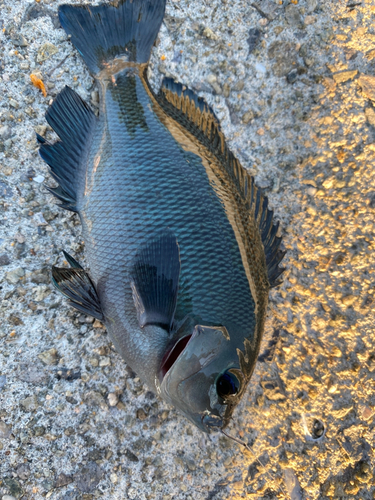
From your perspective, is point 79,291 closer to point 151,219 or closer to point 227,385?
point 151,219

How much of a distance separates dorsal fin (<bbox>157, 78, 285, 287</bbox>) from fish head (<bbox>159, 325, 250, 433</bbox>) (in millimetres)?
513

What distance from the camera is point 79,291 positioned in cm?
191

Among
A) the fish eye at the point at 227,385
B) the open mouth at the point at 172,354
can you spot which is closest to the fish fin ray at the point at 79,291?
the open mouth at the point at 172,354

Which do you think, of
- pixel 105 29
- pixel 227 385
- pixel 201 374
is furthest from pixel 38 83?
pixel 227 385

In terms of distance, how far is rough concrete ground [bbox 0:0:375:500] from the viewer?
2.09 metres

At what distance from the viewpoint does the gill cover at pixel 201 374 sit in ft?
5.05

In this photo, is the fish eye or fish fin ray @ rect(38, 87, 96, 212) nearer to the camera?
the fish eye

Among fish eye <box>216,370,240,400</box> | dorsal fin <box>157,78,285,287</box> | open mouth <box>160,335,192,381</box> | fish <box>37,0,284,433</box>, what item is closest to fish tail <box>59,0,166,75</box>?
fish <box>37,0,284,433</box>

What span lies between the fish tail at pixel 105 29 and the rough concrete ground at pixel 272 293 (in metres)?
0.23

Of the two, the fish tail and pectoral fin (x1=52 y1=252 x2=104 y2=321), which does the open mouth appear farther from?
the fish tail

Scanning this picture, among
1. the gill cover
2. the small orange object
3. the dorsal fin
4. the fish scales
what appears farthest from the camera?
the small orange object

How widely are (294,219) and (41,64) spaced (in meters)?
1.94

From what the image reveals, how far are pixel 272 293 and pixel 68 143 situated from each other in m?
1.56

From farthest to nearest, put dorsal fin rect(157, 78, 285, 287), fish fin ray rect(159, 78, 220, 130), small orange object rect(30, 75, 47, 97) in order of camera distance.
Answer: small orange object rect(30, 75, 47, 97), fish fin ray rect(159, 78, 220, 130), dorsal fin rect(157, 78, 285, 287)
